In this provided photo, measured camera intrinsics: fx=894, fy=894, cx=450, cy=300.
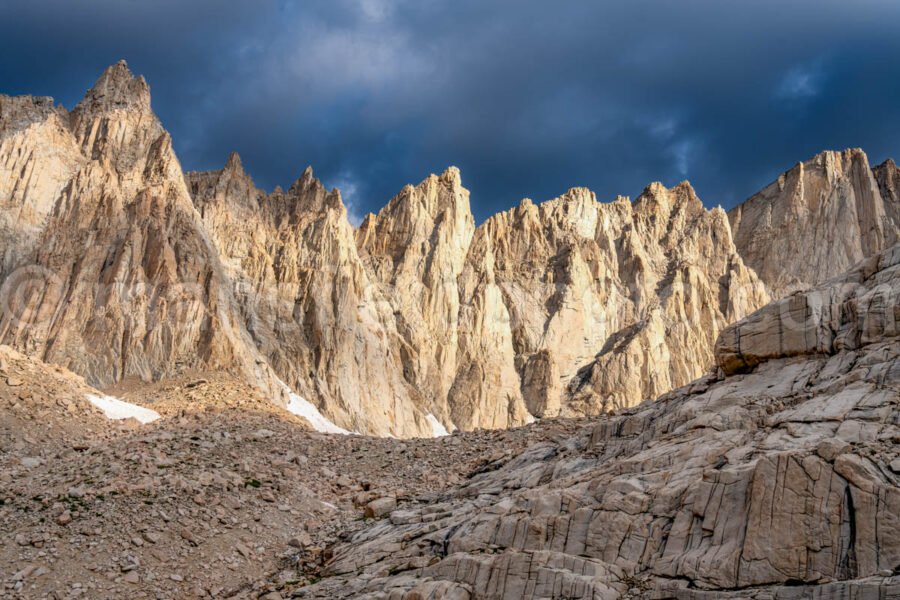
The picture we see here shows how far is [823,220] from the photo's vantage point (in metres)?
127

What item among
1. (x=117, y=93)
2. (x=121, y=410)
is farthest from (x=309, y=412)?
(x=117, y=93)

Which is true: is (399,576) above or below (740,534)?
below

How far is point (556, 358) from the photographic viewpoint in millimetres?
104750

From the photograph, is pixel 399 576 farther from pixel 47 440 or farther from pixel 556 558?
pixel 47 440

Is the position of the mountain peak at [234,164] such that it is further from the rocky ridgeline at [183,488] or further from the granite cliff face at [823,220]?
the granite cliff face at [823,220]

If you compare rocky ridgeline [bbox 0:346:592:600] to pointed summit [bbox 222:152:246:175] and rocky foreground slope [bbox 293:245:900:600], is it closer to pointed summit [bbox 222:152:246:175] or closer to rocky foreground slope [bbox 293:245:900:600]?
rocky foreground slope [bbox 293:245:900:600]

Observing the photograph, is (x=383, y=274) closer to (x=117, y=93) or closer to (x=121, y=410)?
(x=117, y=93)

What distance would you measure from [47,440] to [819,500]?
92.5 feet

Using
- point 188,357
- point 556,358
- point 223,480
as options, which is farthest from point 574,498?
point 556,358

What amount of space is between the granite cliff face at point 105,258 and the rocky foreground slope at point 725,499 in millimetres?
35137

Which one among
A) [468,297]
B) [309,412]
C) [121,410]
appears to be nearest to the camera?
[121,410]

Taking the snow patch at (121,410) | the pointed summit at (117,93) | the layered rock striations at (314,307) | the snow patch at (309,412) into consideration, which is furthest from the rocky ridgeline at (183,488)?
the pointed summit at (117,93)

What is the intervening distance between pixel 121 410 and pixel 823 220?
10978 centimetres

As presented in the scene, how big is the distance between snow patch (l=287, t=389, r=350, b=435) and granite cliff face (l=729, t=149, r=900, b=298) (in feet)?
263
